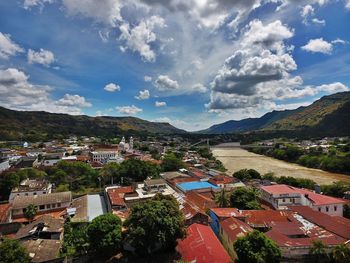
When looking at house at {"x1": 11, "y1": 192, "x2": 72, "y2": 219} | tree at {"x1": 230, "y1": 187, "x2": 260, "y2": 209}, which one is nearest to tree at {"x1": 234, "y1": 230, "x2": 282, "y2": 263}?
tree at {"x1": 230, "y1": 187, "x2": 260, "y2": 209}

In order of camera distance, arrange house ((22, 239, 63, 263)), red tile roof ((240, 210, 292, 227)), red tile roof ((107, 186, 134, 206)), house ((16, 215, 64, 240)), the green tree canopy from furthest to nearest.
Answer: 1. the green tree canopy
2. red tile roof ((107, 186, 134, 206))
3. red tile roof ((240, 210, 292, 227))
4. house ((16, 215, 64, 240))
5. house ((22, 239, 63, 263))

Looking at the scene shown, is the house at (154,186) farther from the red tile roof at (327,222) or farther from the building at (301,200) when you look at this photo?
the red tile roof at (327,222)

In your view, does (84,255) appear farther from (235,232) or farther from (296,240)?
(296,240)

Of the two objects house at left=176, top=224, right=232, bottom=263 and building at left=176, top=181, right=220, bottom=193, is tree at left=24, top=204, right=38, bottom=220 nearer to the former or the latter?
house at left=176, top=224, right=232, bottom=263

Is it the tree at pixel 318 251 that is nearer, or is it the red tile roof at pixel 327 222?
the tree at pixel 318 251

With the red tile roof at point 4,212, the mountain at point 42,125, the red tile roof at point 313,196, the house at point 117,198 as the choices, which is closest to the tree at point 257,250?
the red tile roof at point 313,196

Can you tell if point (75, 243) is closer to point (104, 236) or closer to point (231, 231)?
point (104, 236)
